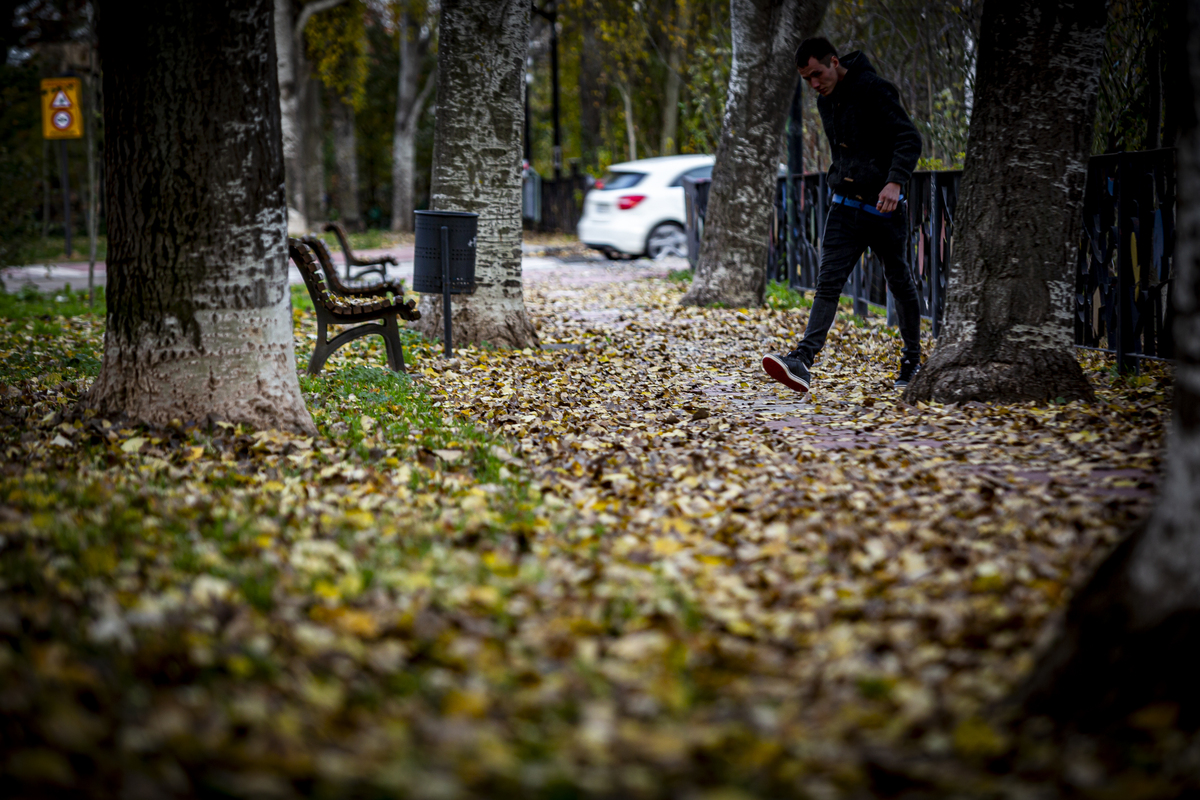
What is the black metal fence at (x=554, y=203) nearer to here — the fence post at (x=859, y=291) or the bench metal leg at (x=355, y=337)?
the fence post at (x=859, y=291)

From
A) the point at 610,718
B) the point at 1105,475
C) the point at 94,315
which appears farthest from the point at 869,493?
the point at 94,315

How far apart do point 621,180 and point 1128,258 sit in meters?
13.2

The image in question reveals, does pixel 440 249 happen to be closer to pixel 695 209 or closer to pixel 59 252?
pixel 695 209

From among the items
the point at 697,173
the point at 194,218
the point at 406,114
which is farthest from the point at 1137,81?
the point at 406,114

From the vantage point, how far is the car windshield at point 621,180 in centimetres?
1916

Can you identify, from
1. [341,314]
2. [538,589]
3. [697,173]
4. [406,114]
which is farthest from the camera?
[406,114]

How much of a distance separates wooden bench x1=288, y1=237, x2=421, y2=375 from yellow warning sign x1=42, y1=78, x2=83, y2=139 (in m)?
7.55

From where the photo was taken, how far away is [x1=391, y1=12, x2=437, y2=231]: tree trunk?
2939cm

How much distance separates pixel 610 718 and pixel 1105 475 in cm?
291

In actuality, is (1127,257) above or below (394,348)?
above

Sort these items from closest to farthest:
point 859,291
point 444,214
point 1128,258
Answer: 1. point 1128,258
2. point 444,214
3. point 859,291

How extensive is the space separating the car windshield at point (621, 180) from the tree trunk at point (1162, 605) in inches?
656

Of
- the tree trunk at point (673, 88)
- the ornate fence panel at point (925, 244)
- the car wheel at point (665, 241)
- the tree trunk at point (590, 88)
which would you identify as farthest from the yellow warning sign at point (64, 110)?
the tree trunk at point (590, 88)

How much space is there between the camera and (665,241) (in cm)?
1983
